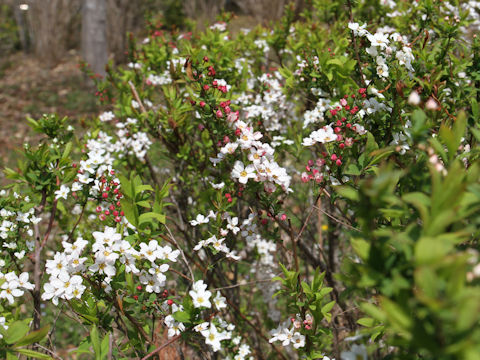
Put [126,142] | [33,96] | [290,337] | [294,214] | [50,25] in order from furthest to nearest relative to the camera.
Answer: [50,25] < [33,96] < [126,142] < [294,214] < [290,337]

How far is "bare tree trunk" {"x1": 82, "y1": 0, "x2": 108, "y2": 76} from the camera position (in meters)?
6.79

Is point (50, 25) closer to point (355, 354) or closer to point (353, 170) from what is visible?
point (353, 170)

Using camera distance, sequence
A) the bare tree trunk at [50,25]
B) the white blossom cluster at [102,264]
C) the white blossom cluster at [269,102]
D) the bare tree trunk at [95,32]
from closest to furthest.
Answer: the white blossom cluster at [102,264] < the white blossom cluster at [269,102] < the bare tree trunk at [95,32] < the bare tree trunk at [50,25]

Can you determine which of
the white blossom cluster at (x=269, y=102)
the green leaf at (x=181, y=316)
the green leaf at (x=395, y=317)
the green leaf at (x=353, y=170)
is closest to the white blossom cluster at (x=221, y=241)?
the green leaf at (x=181, y=316)

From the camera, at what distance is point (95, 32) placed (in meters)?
6.97

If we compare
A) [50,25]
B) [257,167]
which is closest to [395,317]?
[257,167]

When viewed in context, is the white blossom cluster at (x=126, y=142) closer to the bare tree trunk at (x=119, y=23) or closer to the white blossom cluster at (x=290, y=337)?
the white blossom cluster at (x=290, y=337)

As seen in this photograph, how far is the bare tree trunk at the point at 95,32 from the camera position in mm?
6793

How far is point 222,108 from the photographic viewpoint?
1658 mm

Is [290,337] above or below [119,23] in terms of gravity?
above

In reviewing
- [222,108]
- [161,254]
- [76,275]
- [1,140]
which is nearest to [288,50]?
[222,108]

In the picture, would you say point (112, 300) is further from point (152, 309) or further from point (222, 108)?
point (222, 108)

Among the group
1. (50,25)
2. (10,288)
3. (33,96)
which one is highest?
(10,288)

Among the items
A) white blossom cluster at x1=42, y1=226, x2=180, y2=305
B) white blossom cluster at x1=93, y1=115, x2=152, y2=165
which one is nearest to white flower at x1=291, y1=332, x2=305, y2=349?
white blossom cluster at x1=42, y1=226, x2=180, y2=305
